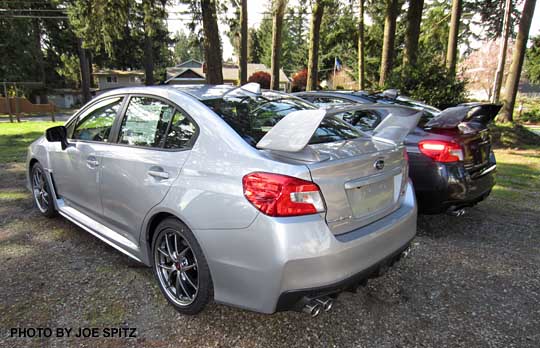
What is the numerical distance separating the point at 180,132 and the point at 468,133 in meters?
3.01

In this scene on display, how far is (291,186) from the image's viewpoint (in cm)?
196

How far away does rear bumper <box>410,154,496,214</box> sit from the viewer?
3.61m

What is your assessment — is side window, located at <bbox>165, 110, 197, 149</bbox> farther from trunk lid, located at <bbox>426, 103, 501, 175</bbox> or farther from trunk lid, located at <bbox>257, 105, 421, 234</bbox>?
trunk lid, located at <bbox>426, 103, 501, 175</bbox>

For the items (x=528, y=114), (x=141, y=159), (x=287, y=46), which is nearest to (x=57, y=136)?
(x=141, y=159)

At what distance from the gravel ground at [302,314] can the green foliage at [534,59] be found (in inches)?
1735

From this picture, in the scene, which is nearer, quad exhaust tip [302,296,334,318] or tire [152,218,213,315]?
quad exhaust tip [302,296,334,318]

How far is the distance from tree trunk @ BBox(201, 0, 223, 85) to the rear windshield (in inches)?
308

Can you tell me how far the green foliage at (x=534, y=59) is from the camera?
123 ft

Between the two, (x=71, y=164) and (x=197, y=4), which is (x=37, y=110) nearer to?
(x=197, y=4)

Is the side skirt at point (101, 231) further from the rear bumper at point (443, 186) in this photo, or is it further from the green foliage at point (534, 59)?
the green foliage at point (534, 59)

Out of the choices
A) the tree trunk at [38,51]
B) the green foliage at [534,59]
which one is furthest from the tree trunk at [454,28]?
the tree trunk at [38,51]

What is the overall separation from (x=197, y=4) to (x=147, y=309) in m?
9.69

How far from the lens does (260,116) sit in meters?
2.68

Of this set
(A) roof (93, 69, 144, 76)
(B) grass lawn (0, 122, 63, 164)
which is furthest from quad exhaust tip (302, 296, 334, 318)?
(A) roof (93, 69, 144, 76)
